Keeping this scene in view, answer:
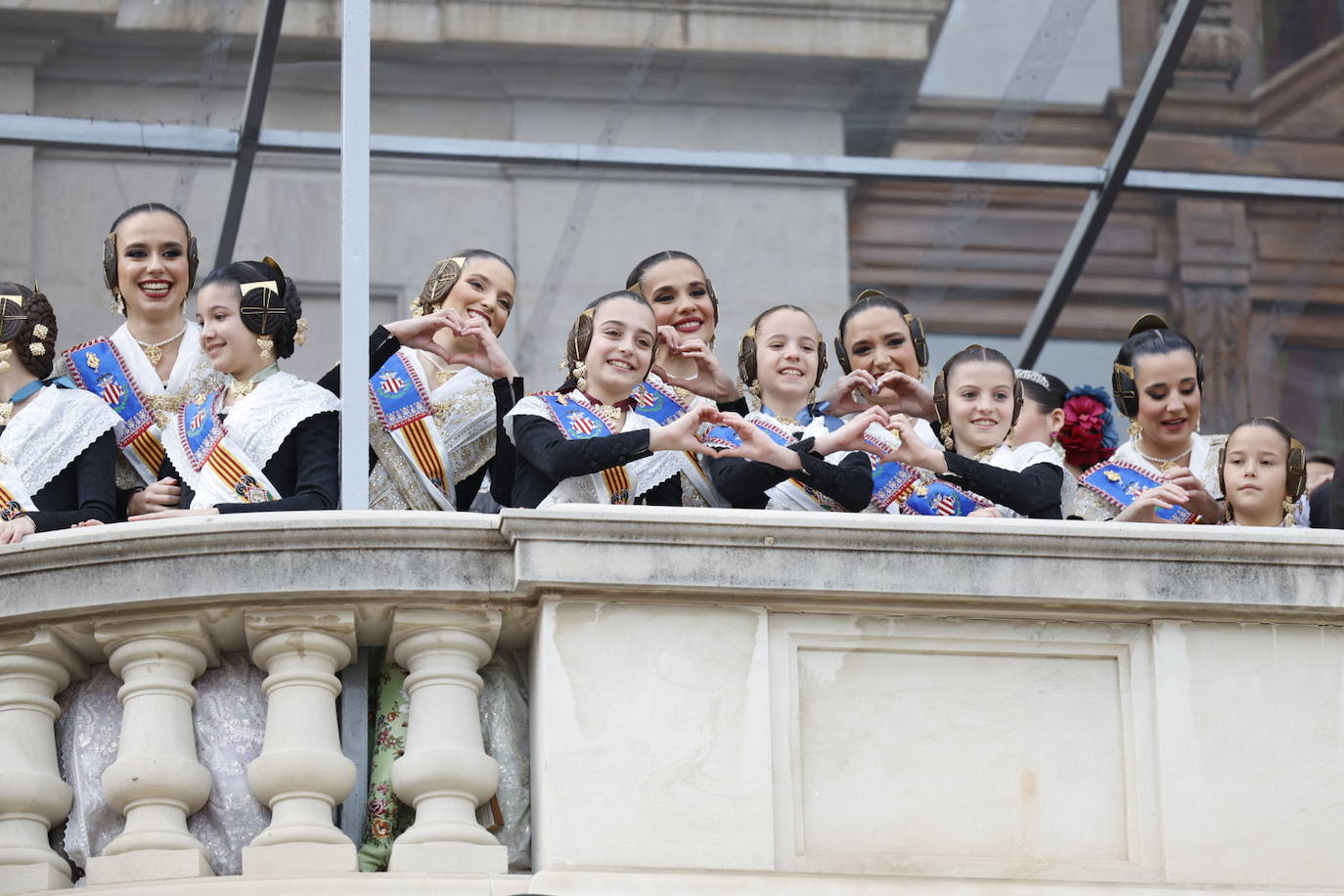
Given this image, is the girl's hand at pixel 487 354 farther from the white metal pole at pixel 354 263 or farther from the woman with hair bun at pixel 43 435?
the woman with hair bun at pixel 43 435

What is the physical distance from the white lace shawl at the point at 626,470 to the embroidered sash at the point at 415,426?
302mm

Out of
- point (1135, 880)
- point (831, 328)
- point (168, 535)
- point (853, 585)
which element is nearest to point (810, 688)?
point (853, 585)

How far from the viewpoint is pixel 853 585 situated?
6383mm

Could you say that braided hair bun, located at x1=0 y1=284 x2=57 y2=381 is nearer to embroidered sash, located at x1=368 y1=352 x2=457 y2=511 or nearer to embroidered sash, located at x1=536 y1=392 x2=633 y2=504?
embroidered sash, located at x1=368 y1=352 x2=457 y2=511

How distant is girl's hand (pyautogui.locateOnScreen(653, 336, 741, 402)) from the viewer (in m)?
7.56

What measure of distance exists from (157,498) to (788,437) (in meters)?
1.59

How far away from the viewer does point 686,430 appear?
651cm

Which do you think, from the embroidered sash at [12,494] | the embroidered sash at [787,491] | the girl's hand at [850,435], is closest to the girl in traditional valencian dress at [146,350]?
the embroidered sash at [12,494]

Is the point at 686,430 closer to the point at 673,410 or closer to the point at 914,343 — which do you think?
the point at 673,410

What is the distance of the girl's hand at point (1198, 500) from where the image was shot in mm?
7309

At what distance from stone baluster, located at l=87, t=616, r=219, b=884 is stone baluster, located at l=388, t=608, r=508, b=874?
0.44 meters

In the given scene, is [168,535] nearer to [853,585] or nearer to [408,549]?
[408,549]

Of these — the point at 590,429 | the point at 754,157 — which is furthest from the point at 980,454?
the point at 754,157

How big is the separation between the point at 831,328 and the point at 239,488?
4.51m
